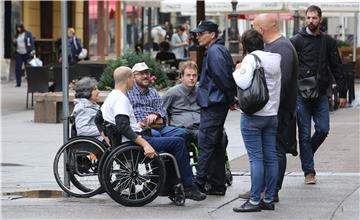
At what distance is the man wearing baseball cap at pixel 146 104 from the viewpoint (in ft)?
31.8

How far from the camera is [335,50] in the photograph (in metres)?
10.4

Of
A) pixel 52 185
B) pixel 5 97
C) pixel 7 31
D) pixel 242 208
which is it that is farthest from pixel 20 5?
pixel 242 208

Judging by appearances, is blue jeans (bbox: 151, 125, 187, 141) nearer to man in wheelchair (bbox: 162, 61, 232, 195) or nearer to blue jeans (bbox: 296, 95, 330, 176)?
man in wheelchair (bbox: 162, 61, 232, 195)

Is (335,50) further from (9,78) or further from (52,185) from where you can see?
(9,78)

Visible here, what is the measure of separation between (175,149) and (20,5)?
25630 millimetres

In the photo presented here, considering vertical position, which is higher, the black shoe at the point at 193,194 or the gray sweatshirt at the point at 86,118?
the gray sweatshirt at the point at 86,118

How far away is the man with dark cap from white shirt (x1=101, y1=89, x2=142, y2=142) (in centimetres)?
69

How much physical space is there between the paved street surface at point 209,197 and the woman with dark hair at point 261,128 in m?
0.18

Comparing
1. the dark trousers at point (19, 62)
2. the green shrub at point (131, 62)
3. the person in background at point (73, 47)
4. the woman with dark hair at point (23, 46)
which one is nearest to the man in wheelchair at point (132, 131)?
the green shrub at point (131, 62)

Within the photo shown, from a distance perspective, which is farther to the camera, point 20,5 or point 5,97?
→ point 20,5

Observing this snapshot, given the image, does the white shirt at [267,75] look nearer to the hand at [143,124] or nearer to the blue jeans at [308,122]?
the hand at [143,124]

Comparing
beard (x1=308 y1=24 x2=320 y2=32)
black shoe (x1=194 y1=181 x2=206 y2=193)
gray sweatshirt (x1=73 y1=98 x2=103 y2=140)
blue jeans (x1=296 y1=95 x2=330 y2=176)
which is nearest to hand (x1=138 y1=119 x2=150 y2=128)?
gray sweatshirt (x1=73 y1=98 x2=103 y2=140)

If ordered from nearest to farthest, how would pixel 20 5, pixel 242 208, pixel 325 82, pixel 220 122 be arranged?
pixel 242 208
pixel 220 122
pixel 325 82
pixel 20 5

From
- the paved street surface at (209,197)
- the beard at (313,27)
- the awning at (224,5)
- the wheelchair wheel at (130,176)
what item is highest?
the awning at (224,5)
